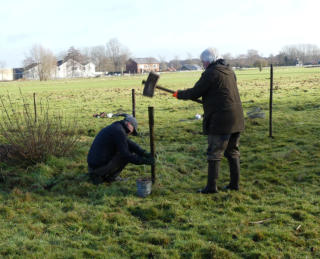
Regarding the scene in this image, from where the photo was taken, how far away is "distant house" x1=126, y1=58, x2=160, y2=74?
5354 inches

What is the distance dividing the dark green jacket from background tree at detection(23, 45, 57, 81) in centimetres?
8928

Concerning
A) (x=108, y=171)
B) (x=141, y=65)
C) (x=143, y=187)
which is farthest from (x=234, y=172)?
(x=141, y=65)

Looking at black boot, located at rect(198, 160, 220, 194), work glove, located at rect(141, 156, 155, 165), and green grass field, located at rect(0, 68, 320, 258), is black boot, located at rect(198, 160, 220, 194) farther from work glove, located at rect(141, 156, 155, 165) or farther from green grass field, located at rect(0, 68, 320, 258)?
work glove, located at rect(141, 156, 155, 165)

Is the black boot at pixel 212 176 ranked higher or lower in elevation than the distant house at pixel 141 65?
lower

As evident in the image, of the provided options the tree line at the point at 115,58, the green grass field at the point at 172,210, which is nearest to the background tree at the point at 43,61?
the tree line at the point at 115,58

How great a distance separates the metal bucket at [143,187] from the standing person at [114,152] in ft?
1.32

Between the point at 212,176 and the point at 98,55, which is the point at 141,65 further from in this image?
the point at 212,176

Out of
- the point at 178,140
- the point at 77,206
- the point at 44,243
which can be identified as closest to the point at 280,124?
the point at 178,140

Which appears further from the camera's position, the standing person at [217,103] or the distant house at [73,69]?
the distant house at [73,69]

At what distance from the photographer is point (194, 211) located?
5.37 meters

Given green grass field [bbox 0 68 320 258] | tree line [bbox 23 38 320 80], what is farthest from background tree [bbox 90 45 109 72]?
green grass field [bbox 0 68 320 258]

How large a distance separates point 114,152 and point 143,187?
0.93 meters

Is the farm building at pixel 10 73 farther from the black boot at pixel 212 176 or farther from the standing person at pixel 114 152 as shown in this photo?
the black boot at pixel 212 176

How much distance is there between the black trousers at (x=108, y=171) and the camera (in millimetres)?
6441
